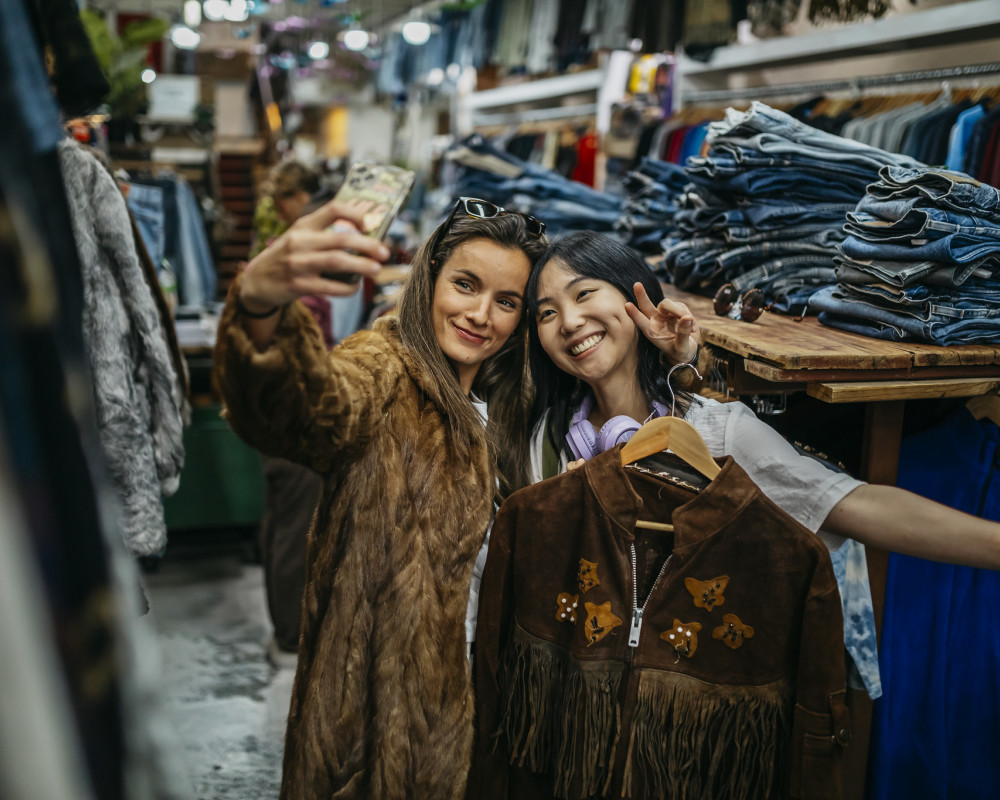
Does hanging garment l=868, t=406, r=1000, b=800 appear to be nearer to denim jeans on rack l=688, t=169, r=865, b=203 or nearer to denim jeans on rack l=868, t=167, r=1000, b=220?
denim jeans on rack l=868, t=167, r=1000, b=220

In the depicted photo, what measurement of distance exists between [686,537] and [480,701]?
0.54 metres

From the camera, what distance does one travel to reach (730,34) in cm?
417

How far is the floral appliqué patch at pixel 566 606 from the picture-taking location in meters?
1.59

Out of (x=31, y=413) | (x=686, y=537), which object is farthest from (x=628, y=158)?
(x=31, y=413)

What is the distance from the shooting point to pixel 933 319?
1647 mm

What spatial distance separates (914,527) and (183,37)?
31.9ft

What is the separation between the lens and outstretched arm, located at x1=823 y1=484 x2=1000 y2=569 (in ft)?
4.62

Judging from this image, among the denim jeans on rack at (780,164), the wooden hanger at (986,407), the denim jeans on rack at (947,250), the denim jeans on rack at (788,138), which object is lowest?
the wooden hanger at (986,407)

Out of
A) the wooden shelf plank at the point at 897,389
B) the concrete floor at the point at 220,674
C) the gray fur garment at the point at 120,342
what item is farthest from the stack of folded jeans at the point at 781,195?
the concrete floor at the point at 220,674

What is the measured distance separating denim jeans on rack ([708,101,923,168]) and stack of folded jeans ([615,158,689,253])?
0.61 meters

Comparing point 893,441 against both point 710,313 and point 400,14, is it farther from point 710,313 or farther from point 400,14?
point 400,14

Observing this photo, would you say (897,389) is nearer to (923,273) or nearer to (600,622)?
(923,273)

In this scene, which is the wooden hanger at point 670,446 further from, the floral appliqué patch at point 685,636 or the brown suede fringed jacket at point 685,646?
the floral appliqué patch at point 685,636

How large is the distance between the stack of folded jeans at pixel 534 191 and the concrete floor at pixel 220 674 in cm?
230
